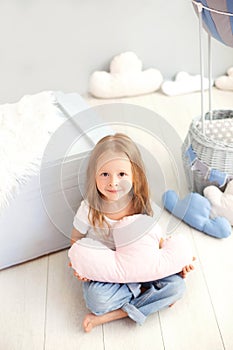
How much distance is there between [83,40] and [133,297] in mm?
1568

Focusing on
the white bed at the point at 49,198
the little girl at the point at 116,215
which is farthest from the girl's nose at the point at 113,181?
the white bed at the point at 49,198

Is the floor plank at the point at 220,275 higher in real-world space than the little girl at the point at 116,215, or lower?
lower

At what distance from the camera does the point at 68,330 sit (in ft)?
4.23

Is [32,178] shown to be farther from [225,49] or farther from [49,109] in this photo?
[225,49]

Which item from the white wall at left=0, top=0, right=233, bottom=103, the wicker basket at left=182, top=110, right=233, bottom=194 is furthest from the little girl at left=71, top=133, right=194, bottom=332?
the white wall at left=0, top=0, right=233, bottom=103

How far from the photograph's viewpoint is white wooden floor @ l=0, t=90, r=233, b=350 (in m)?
1.24

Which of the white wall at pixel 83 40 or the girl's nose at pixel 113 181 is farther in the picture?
the white wall at pixel 83 40

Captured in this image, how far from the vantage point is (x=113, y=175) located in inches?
49.9

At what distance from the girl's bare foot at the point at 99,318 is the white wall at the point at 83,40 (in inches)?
60.0

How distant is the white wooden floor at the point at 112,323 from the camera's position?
124cm

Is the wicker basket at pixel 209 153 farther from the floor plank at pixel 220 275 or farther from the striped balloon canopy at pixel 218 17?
the striped balloon canopy at pixel 218 17

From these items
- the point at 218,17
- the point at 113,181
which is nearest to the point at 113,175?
the point at 113,181

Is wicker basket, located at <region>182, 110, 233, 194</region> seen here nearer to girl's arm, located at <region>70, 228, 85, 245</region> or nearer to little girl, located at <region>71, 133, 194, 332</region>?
little girl, located at <region>71, 133, 194, 332</region>

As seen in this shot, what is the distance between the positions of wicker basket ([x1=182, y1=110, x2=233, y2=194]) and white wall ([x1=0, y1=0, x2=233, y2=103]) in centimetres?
97
